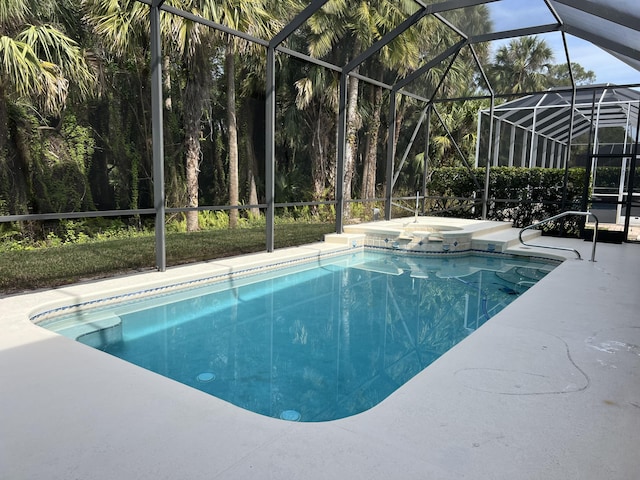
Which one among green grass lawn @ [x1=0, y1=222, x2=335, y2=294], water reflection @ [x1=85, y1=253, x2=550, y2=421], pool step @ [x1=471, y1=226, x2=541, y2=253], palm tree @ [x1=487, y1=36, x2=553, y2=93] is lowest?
water reflection @ [x1=85, y1=253, x2=550, y2=421]

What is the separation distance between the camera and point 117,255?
25.2 ft

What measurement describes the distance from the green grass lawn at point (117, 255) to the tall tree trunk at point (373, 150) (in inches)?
140

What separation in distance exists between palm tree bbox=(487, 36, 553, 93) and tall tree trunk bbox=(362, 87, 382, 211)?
13.5 m

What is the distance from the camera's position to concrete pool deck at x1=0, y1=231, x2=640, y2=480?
189 cm

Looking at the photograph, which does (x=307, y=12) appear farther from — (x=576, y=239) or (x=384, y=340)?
(x=576, y=239)

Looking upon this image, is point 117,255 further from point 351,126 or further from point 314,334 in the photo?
point 351,126

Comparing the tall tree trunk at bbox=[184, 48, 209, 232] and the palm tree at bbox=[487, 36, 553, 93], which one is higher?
the palm tree at bbox=[487, 36, 553, 93]

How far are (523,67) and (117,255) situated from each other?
23.7 metres

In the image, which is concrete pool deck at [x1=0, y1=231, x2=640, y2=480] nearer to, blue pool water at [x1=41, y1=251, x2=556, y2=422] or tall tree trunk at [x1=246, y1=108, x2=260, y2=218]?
blue pool water at [x1=41, y1=251, x2=556, y2=422]

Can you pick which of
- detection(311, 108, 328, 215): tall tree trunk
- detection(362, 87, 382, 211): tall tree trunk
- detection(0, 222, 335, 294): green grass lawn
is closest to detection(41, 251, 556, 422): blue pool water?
detection(0, 222, 335, 294): green grass lawn

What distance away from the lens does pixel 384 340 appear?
4.33 meters

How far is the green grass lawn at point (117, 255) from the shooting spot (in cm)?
590

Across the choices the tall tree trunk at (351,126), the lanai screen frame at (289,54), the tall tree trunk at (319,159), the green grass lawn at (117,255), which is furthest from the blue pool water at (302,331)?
the tall tree trunk at (319,159)

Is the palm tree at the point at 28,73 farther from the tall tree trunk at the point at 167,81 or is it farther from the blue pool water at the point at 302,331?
the blue pool water at the point at 302,331
